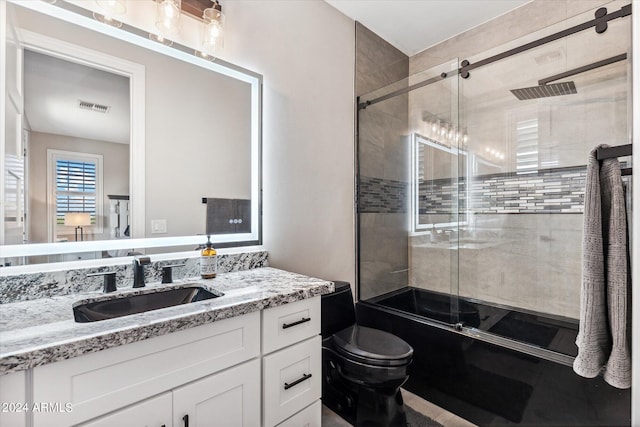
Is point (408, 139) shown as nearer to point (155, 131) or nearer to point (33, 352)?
point (155, 131)

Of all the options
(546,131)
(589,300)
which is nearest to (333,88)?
(546,131)

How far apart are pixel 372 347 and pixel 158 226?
1193 mm

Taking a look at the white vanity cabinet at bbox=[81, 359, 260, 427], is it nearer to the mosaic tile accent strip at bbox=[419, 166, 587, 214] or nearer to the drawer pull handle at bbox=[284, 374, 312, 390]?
the drawer pull handle at bbox=[284, 374, 312, 390]

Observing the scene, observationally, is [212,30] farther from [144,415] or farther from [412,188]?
[412,188]

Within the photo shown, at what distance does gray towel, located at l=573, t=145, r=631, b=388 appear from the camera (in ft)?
2.95

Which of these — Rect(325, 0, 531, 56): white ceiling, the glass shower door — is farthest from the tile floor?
Rect(325, 0, 531, 56): white ceiling

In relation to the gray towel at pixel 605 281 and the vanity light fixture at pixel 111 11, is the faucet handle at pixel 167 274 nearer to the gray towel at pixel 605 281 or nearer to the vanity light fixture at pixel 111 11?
the vanity light fixture at pixel 111 11

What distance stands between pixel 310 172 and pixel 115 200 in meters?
1.12

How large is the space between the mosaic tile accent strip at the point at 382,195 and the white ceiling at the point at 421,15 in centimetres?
122

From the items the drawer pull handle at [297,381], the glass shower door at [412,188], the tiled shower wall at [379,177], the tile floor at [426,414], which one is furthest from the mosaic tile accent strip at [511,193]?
the drawer pull handle at [297,381]

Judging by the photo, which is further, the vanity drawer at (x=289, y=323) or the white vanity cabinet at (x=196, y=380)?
the vanity drawer at (x=289, y=323)

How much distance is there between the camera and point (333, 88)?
7.44ft

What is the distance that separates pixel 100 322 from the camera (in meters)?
0.87

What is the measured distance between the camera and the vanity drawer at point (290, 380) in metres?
1.17
